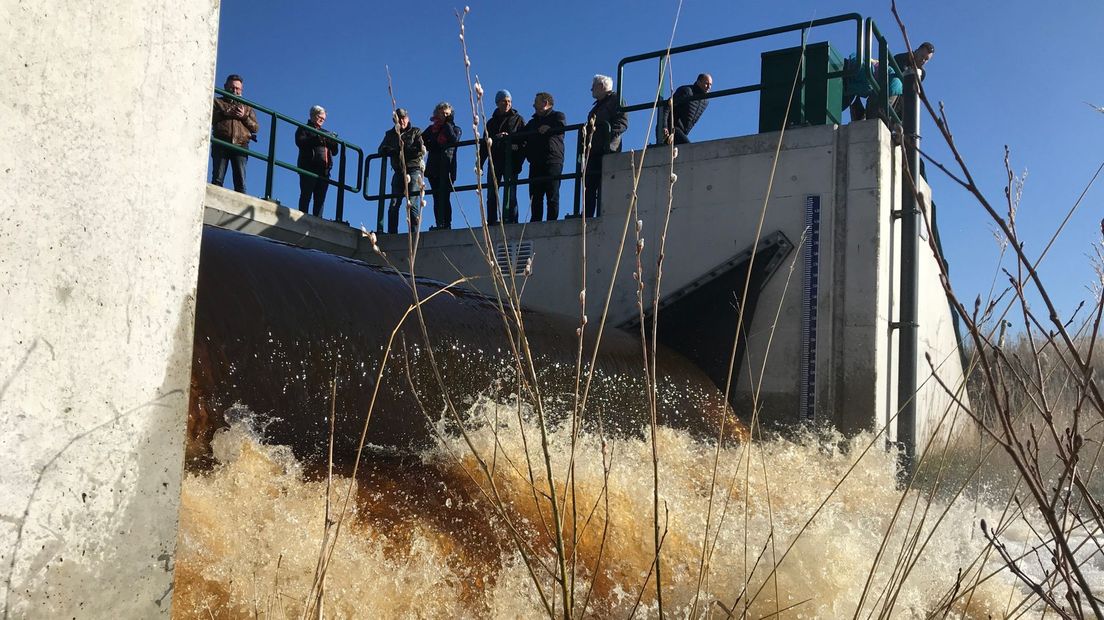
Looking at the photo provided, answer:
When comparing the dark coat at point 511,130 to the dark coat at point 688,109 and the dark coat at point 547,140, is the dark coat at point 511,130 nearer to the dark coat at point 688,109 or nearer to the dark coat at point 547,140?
the dark coat at point 547,140

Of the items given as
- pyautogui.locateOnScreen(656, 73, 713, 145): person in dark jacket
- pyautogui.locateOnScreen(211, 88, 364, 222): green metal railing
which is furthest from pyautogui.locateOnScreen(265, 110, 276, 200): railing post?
pyautogui.locateOnScreen(656, 73, 713, 145): person in dark jacket

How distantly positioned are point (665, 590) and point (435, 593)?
834 mm

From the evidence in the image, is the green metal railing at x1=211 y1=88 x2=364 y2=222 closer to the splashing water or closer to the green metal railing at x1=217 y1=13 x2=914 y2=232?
the green metal railing at x1=217 y1=13 x2=914 y2=232

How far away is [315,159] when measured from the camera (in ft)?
28.8

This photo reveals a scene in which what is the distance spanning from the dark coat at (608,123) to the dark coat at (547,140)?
34 centimetres

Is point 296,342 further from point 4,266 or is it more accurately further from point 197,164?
point 4,266

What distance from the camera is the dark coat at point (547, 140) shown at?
811cm

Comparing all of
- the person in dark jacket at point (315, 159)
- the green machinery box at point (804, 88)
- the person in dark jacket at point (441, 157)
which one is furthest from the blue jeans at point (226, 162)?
Result: the green machinery box at point (804, 88)

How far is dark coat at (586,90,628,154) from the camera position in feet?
26.1

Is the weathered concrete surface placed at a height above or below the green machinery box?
below

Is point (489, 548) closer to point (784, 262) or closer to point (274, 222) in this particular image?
point (784, 262)

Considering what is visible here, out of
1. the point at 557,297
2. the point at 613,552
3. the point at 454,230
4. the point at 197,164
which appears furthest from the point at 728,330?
the point at 197,164

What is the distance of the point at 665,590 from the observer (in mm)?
3021

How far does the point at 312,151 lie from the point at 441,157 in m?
1.32
